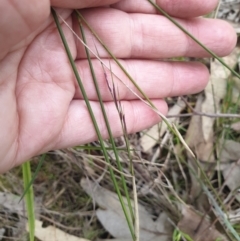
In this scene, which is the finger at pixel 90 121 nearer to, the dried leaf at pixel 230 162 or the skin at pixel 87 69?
the skin at pixel 87 69

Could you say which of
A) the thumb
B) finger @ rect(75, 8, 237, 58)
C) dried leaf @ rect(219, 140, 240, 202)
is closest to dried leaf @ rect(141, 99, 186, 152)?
dried leaf @ rect(219, 140, 240, 202)

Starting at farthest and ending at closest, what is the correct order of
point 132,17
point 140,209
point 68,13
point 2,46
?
point 140,209 → point 132,17 → point 68,13 → point 2,46

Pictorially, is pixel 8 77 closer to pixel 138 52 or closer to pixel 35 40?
pixel 35 40

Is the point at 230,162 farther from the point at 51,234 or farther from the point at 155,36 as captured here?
the point at 51,234

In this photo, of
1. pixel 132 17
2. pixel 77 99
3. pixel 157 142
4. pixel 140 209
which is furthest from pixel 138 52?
pixel 140 209

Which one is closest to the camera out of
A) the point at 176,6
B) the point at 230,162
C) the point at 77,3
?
the point at 77,3

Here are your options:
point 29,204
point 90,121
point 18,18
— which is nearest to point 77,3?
point 18,18
